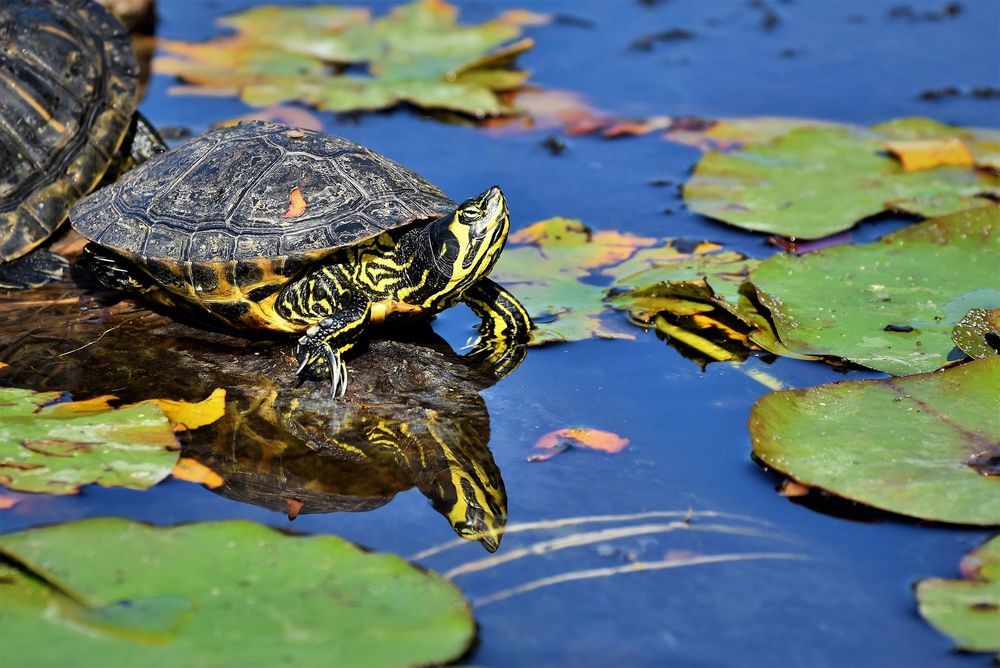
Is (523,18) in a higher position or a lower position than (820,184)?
higher

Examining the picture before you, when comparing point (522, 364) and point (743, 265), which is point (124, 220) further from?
point (743, 265)

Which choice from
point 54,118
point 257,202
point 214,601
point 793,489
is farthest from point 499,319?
point 54,118

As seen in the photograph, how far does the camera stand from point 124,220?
4270 mm

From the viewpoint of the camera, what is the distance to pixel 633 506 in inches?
132

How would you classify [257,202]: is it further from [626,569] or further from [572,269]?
[626,569]

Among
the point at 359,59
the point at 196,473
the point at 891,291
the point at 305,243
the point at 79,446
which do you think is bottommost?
the point at 196,473

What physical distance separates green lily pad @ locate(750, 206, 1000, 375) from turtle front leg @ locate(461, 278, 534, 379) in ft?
3.17

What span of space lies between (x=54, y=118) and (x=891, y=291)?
400cm

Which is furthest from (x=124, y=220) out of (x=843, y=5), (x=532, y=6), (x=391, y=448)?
(x=843, y=5)

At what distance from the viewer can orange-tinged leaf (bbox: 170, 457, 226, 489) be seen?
3.47 m

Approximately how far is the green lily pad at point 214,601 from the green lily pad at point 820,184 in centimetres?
312

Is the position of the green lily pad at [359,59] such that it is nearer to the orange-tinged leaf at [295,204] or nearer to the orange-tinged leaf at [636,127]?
the orange-tinged leaf at [636,127]

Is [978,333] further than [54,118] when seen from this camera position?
No

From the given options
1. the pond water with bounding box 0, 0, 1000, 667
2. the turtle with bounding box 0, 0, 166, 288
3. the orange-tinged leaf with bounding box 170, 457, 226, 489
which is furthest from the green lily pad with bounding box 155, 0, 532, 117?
the orange-tinged leaf with bounding box 170, 457, 226, 489
